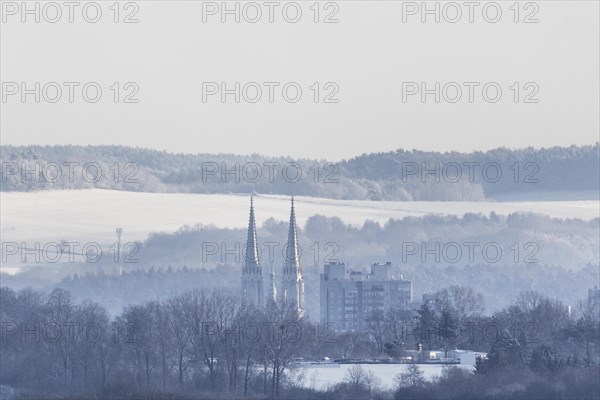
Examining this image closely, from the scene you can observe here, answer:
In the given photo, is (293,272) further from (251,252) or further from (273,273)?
(251,252)

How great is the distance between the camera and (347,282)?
589 ft

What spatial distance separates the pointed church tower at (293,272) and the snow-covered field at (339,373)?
264ft

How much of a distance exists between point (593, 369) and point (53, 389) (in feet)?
64.5

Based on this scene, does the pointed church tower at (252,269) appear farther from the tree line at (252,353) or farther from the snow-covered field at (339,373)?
the snow-covered field at (339,373)

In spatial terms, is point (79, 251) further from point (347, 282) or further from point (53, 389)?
point (53, 389)

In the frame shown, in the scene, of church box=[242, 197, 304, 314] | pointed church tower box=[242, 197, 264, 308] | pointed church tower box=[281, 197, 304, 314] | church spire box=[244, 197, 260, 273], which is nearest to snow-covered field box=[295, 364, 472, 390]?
pointed church tower box=[242, 197, 264, 308]

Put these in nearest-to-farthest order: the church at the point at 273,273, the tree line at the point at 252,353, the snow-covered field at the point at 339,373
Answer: the tree line at the point at 252,353 → the snow-covered field at the point at 339,373 → the church at the point at 273,273

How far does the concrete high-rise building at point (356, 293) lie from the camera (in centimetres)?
17500

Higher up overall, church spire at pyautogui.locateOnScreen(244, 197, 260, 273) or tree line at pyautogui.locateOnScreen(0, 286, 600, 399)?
church spire at pyautogui.locateOnScreen(244, 197, 260, 273)

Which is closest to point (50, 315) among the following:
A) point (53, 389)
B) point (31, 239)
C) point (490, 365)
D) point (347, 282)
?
point (53, 389)

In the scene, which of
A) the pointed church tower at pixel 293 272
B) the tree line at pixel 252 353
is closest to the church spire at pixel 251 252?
the pointed church tower at pixel 293 272

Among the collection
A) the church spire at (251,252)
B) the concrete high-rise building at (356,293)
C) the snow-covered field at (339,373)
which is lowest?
the snow-covered field at (339,373)

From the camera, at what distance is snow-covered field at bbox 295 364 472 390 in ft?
303

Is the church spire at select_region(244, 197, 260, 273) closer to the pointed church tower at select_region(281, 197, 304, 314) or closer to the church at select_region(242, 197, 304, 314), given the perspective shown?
the church at select_region(242, 197, 304, 314)
